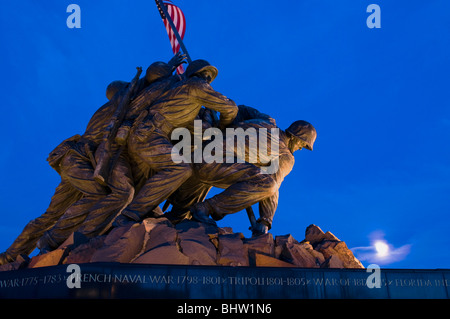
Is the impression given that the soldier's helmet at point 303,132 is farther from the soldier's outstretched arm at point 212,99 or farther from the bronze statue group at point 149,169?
the soldier's outstretched arm at point 212,99

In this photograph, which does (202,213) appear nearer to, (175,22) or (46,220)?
(46,220)

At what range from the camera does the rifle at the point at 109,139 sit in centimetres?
565

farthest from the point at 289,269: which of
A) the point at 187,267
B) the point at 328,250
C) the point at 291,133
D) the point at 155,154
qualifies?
the point at 291,133

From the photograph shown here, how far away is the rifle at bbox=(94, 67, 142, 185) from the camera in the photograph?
565 centimetres

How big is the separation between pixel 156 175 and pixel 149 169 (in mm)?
500

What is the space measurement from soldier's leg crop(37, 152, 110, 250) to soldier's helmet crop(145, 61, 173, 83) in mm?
1623

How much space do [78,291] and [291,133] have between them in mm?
4177

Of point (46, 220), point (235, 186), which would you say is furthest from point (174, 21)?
point (46, 220)

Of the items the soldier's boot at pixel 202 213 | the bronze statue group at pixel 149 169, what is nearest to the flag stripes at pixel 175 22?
the bronze statue group at pixel 149 169

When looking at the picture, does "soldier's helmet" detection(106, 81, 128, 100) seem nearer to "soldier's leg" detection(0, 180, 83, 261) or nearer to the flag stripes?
"soldier's leg" detection(0, 180, 83, 261)

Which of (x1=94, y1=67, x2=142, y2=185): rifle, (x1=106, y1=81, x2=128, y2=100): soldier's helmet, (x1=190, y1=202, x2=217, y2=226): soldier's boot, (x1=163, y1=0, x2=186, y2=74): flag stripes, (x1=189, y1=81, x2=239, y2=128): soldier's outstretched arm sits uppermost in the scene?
(x1=163, y1=0, x2=186, y2=74): flag stripes

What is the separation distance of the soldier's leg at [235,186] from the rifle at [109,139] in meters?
1.30

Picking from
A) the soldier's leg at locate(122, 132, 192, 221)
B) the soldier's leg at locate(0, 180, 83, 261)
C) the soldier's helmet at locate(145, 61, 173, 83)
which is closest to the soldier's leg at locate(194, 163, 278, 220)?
the soldier's leg at locate(122, 132, 192, 221)

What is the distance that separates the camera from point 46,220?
6590mm
